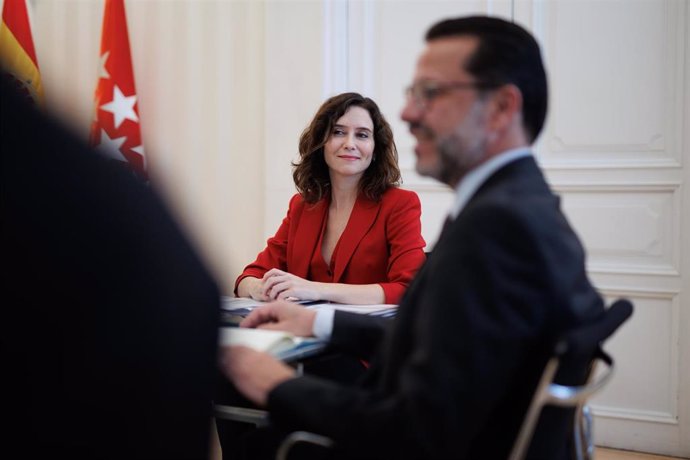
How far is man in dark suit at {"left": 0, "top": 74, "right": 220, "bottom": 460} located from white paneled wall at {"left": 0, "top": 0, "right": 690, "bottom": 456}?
102 inches

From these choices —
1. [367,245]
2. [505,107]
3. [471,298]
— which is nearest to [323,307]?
[367,245]

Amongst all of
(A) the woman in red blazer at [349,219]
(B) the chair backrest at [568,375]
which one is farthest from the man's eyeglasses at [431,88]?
(A) the woman in red blazer at [349,219]

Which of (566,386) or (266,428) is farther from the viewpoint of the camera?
(266,428)

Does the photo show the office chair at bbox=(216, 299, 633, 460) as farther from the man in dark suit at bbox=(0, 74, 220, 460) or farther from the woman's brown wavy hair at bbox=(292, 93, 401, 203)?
the woman's brown wavy hair at bbox=(292, 93, 401, 203)

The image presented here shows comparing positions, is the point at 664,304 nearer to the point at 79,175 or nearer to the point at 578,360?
the point at 578,360

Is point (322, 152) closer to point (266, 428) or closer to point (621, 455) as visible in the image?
point (266, 428)

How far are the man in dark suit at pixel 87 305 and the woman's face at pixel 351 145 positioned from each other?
6.53ft

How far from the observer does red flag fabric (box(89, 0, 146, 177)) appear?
4.20 m

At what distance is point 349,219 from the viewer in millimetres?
2643

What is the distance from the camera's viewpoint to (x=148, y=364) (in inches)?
28.1

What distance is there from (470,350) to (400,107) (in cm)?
295

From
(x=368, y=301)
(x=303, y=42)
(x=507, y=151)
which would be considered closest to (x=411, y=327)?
(x=507, y=151)

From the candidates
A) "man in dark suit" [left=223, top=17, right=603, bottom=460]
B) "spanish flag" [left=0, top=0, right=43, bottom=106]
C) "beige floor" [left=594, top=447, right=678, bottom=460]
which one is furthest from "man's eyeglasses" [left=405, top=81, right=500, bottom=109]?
"spanish flag" [left=0, top=0, right=43, bottom=106]

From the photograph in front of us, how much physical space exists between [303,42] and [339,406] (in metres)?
3.19
